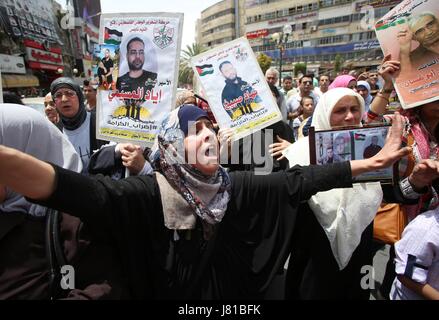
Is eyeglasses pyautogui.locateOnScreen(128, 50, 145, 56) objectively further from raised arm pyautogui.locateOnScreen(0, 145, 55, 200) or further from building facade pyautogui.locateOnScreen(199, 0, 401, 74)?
building facade pyautogui.locateOnScreen(199, 0, 401, 74)

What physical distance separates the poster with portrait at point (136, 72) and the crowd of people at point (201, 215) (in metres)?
0.16

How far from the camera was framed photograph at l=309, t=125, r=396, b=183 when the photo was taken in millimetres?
1495

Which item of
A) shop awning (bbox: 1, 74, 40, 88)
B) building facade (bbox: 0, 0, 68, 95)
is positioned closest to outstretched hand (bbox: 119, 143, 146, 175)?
building facade (bbox: 0, 0, 68, 95)

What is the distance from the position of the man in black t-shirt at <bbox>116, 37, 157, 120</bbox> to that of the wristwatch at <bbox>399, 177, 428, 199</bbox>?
1.58 m

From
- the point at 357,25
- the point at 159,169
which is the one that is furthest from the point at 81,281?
the point at 357,25

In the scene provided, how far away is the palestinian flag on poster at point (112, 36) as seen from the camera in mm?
1865

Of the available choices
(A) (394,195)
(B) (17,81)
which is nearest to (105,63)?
(A) (394,195)

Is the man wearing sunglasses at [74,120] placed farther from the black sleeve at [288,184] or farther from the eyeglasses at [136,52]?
the black sleeve at [288,184]

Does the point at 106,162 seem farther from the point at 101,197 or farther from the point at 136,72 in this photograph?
the point at 101,197

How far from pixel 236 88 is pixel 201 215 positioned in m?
1.13

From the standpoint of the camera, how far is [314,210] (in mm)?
1657
